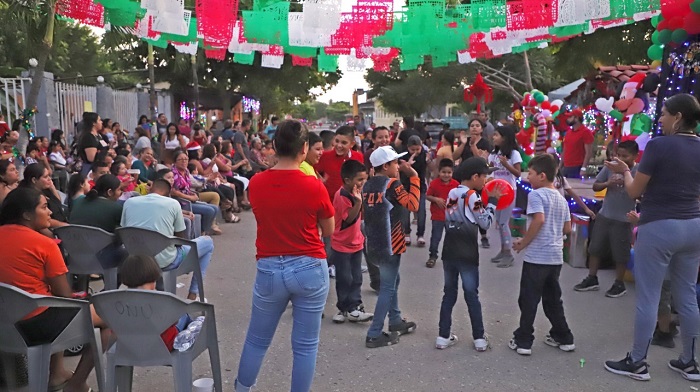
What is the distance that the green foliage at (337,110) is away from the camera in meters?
140

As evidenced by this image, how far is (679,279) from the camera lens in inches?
159

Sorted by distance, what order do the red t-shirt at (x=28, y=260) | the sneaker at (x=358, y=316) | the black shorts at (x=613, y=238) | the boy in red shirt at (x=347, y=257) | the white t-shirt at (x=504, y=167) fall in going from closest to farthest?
the red t-shirt at (x=28, y=260)
the boy in red shirt at (x=347, y=257)
the sneaker at (x=358, y=316)
the black shorts at (x=613, y=238)
the white t-shirt at (x=504, y=167)

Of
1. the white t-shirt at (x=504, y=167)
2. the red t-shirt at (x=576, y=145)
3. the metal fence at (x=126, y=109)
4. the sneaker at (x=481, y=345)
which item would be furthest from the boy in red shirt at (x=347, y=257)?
the metal fence at (x=126, y=109)

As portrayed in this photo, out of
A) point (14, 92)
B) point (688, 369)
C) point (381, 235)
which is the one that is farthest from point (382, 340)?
point (14, 92)

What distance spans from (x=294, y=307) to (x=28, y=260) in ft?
4.96

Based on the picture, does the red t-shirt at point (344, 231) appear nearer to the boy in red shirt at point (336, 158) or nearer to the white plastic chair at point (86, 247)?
the boy in red shirt at point (336, 158)

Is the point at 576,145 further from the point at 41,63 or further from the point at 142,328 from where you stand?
the point at 41,63

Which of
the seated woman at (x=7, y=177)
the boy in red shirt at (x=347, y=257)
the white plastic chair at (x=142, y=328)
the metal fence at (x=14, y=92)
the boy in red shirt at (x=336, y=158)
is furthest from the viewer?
the metal fence at (x=14, y=92)

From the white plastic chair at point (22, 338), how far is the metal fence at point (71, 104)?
12373 mm

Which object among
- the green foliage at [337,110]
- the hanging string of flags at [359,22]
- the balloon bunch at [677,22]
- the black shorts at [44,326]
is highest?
the green foliage at [337,110]

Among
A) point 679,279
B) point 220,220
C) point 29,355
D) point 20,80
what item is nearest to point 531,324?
point 679,279

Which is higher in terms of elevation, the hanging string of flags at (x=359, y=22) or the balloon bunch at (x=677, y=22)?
the hanging string of flags at (x=359, y=22)

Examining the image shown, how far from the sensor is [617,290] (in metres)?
5.89

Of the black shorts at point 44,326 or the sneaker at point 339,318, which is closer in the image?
the black shorts at point 44,326
